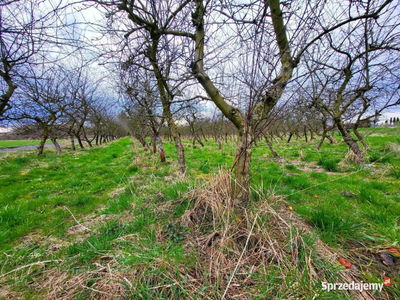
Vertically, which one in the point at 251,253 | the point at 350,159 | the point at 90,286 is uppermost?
the point at 350,159

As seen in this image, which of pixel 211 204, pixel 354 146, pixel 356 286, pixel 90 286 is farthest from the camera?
pixel 354 146

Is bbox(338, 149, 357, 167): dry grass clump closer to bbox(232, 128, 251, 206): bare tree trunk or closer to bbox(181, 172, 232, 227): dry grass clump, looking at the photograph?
bbox(232, 128, 251, 206): bare tree trunk

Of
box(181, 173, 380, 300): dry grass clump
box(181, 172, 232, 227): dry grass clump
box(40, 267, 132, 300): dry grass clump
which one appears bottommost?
box(40, 267, 132, 300): dry grass clump

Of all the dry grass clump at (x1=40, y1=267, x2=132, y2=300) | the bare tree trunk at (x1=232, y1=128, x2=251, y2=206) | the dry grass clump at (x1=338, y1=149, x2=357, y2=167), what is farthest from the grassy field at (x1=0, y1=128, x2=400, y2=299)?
the dry grass clump at (x1=338, y1=149, x2=357, y2=167)

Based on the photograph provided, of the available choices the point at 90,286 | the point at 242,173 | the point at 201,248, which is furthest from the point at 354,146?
the point at 90,286

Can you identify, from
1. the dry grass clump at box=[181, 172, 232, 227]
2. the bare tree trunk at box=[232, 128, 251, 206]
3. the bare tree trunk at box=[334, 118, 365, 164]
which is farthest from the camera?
the bare tree trunk at box=[334, 118, 365, 164]

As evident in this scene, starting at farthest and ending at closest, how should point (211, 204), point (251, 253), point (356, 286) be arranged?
point (211, 204) → point (251, 253) → point (356, 286)

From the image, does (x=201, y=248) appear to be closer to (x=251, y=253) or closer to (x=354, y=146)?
(x=251, y=253)

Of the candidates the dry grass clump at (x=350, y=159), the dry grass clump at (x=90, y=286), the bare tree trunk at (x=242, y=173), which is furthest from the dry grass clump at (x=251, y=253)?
the dry grass clump at (x=350, y=159)

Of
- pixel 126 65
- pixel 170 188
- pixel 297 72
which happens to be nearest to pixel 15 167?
pixel 126 65

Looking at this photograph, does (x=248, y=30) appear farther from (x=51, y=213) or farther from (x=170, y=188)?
(x=51, y=213)

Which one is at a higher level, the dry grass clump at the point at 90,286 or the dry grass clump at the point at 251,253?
the dry grass clump at the point at 251,253

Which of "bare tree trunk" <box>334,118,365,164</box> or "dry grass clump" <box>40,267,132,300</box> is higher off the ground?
"bare tree trunk" <box>334,118,365,164</box>

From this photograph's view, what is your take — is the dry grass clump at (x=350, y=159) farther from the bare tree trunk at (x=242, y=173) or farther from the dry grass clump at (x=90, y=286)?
the dry grass clump at (x=90, y=286)
